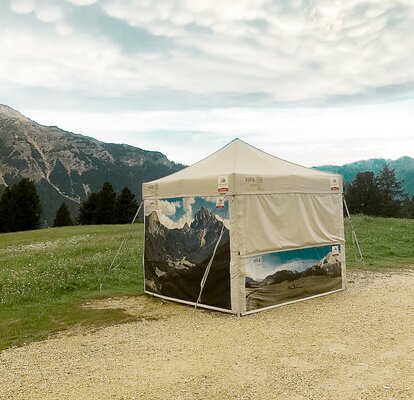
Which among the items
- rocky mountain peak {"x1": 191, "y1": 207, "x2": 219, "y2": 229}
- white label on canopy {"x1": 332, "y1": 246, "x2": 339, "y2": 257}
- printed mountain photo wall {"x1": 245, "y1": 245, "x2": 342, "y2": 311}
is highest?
rocky mountain peak {"x1": 191, "y1": 207, "x2": 219, "y2": 229}

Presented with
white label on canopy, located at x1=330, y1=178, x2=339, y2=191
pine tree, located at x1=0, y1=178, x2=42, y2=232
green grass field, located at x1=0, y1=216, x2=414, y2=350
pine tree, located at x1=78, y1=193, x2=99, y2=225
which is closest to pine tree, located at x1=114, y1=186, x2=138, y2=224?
pine tree, located at x1=78, y1=193, x2=99, y2=225

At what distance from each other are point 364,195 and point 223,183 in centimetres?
7627

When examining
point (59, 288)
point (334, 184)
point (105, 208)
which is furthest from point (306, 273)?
point (105, 208)

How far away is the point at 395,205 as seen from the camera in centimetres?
8069

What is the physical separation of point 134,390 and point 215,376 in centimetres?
121

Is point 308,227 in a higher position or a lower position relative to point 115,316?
higher

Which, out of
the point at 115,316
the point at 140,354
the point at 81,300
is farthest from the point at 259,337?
the point at 81,300

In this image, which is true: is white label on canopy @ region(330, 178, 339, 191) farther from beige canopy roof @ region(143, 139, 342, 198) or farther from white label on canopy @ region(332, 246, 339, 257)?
white label on canopy @ region(332, 246, 339, 257)

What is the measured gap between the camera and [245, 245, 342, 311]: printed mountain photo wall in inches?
402

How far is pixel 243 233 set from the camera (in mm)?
10016

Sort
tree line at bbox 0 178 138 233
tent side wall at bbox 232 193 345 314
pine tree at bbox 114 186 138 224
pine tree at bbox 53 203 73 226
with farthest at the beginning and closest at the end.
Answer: pine tree at bbox 53 203 73 226, pine tree at bbox 114 186 138 224, tree line at bbox 0 178 138 233, tent side wall at bbox 232 193 345 314

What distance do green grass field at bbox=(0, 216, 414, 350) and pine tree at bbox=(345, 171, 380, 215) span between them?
55.8 m

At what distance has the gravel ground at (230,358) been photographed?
19.7ft

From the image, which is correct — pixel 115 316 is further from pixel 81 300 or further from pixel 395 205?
pixel 395 205
